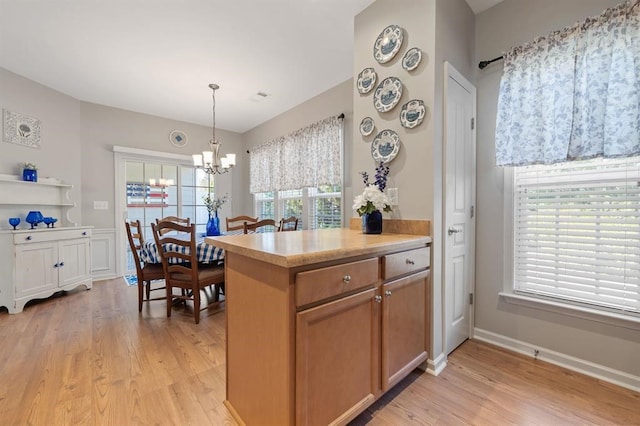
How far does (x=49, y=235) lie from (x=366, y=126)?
3.86 metres

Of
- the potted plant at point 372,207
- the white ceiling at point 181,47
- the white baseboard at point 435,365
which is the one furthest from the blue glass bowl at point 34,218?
the white baseboard at point 435,365

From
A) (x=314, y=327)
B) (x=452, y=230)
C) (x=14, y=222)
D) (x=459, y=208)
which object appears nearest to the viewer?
(x=314, y=327)

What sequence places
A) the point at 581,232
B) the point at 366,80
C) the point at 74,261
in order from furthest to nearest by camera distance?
the point at 74,261, the point at 366,80, the point at 581,232

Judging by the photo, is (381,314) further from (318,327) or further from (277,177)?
(277,177)

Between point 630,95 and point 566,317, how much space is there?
4.70 feet

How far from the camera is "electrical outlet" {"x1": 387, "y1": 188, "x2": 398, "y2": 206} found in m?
2.03

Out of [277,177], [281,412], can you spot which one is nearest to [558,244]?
[281,412]

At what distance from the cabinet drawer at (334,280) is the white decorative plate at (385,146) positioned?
964 millimetres

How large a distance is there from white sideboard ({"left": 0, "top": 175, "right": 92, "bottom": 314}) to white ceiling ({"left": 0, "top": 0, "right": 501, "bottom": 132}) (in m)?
1.43

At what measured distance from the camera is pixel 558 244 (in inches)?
75.8

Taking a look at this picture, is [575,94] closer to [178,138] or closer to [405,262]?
[405,262]

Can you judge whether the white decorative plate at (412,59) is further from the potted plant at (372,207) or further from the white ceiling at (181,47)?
the potted plant at (372,207)

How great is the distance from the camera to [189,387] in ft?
5.57

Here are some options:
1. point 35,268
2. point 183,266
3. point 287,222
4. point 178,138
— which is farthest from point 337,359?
point 178,138
